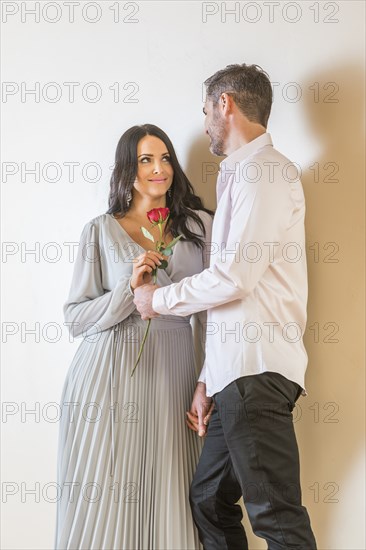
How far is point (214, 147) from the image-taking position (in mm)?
2100

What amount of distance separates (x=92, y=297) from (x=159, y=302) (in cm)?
34

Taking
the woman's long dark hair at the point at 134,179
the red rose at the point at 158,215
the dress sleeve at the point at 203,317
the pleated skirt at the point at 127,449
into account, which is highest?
the woman's long dark hair at the point at 134,179

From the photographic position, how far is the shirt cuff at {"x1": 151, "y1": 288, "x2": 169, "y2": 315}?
196 centimetres

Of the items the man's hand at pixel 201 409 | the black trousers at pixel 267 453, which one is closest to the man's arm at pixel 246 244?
the black trousers at pixel 267 453

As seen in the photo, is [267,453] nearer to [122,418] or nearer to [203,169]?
[122,418]

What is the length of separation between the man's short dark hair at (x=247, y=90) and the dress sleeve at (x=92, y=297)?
609mm

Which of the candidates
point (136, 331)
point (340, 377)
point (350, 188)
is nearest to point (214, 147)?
point (350, 188)

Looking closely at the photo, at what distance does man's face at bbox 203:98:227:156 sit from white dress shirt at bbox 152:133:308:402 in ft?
0.35

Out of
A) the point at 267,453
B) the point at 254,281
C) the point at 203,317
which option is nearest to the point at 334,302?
the point at 203,317

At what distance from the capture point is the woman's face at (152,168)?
2.28 metres

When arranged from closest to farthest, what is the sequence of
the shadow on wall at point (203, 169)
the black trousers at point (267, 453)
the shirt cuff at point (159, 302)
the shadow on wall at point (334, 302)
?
the black trousers at point (267, 453) < the shirt cuff at point (159, 302) < the shadow on wall at point (334, 302) < the shadow on wall at point (203, 169)

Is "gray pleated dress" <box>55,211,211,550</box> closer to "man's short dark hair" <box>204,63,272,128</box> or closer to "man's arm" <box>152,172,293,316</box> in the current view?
"man's arm" <box>152,172,293,316</box>

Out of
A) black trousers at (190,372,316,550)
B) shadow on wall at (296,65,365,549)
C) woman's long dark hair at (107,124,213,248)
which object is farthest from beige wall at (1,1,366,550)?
black trousers at (190,372,316,550)

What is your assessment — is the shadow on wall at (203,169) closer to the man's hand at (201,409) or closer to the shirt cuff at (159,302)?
the shirt cuff at (159,302)
